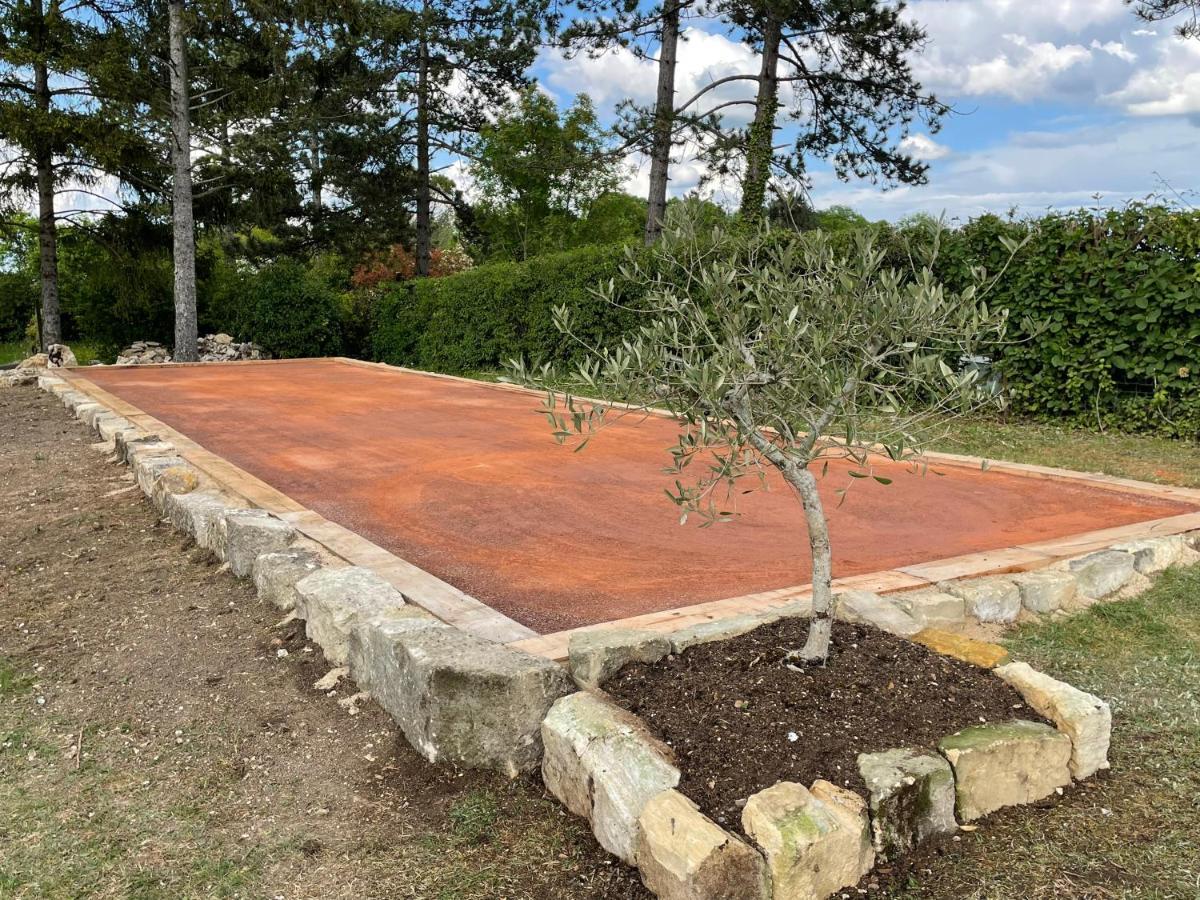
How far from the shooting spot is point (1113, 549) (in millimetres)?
4164

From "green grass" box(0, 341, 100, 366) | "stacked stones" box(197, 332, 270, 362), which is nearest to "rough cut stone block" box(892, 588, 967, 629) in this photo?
"stacked stones" box(197, 332, 270, 362)

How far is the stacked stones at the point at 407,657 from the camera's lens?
255cm

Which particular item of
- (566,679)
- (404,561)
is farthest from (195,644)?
A: (566,679)

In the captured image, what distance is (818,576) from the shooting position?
2.68 metres

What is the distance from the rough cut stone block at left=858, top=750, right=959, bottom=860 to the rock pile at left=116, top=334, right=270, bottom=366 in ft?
62.6

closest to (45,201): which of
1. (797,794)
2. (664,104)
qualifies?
(664,104)

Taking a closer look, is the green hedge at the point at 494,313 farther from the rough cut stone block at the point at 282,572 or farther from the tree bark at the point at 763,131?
the rough cut stone block at the point at 282,572

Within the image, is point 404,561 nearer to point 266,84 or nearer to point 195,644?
point 195,644

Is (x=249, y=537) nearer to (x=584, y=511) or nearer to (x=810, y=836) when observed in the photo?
(x=584, y=511)

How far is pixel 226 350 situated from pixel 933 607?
1873 cm

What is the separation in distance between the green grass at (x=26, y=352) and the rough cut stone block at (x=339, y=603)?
1770 cm

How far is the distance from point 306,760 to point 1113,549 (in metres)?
3.61

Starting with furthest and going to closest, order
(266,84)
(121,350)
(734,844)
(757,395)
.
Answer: (121,350), (266,84), (757,395), (734,844)

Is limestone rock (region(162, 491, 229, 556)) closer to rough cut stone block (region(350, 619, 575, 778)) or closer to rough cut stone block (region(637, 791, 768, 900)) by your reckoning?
rough cut stone block (region(350, 619, 575, 778))
